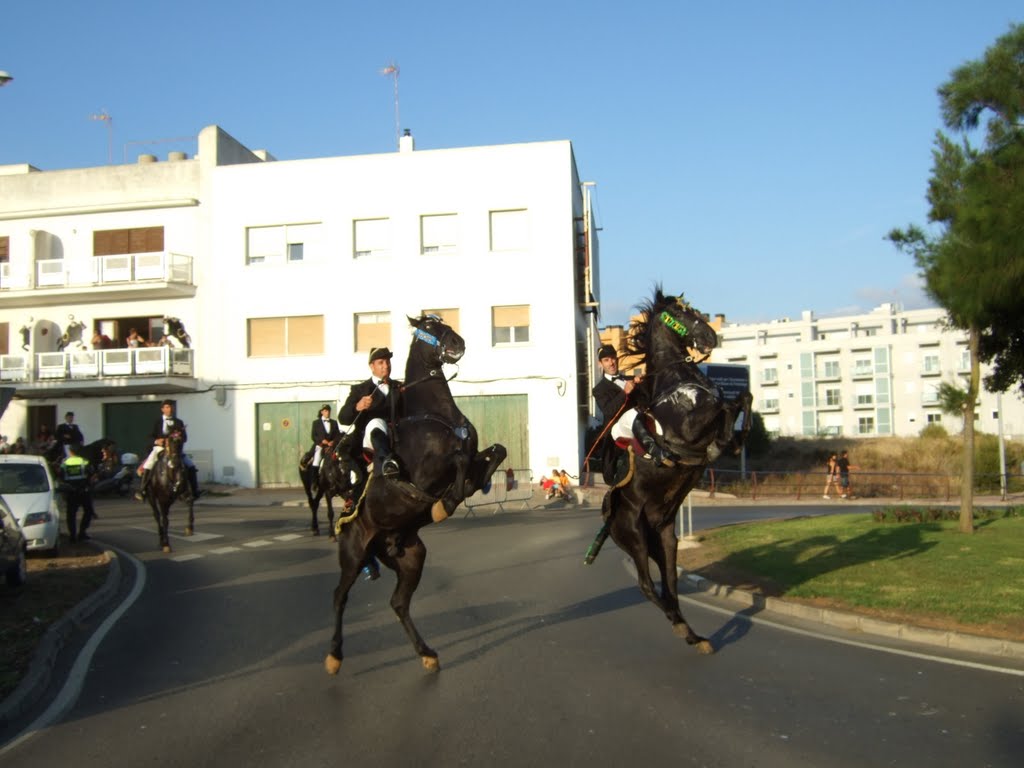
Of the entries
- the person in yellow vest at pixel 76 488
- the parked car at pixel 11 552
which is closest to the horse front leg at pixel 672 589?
the parked car at pixel 11 552

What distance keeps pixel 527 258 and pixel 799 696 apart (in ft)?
94.5

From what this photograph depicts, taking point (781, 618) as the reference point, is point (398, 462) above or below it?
above

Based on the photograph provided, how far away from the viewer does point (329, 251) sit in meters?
36.0

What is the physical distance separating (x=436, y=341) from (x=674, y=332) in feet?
7.15

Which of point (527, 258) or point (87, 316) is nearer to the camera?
point (527, 258)

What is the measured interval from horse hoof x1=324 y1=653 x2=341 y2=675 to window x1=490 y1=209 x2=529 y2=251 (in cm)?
2815

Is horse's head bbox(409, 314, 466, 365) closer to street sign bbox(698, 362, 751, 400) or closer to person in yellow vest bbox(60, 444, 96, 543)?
person in yellow vest bbox(60, 444, 96, 543)

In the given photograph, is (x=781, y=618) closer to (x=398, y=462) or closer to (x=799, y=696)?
(x=799, y=696)

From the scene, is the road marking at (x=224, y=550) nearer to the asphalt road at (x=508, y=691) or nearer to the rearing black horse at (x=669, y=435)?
the asphalt road at (x=508, y=691)

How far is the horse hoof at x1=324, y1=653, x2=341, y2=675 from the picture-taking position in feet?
25.1

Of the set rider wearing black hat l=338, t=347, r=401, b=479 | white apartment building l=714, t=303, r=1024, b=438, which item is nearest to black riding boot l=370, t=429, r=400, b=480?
rider wearing black hat l=338, t=347, r=401, b=479

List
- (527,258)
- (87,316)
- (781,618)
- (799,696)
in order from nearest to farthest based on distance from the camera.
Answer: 1. (799,696)
2. (781,618)
3. (527,258)
4. (87,316)

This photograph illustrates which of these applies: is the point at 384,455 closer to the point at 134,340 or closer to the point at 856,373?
the point at 134,340

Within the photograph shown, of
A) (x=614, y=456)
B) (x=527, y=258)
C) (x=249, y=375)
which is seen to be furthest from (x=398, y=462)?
(x=249, y=375)
